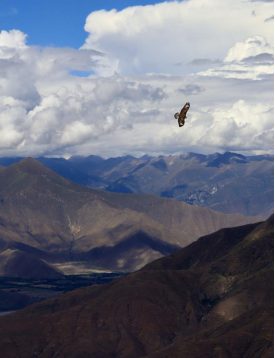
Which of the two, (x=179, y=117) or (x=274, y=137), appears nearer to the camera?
(x=274, y=137)
